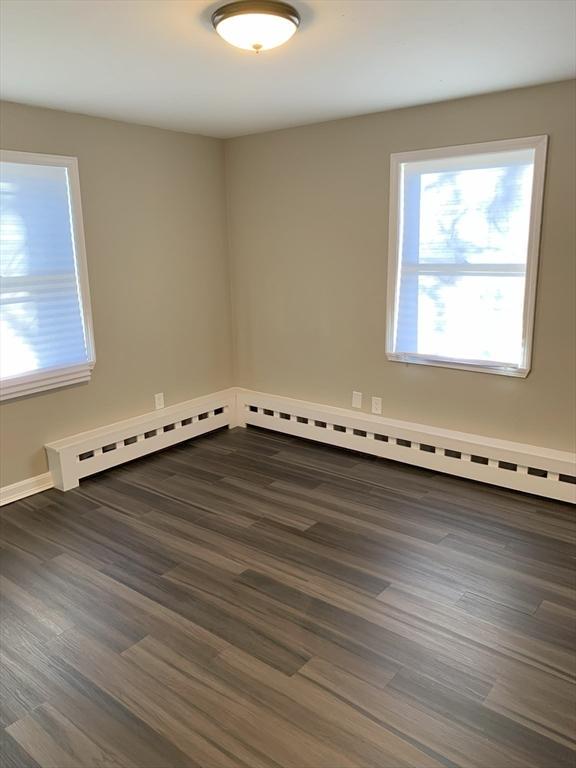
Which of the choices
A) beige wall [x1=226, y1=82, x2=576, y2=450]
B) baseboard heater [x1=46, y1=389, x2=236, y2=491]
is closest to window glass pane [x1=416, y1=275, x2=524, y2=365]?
beige wall [x1=226, y1=82, x2=576, y2=450]

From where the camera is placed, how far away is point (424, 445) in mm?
3887

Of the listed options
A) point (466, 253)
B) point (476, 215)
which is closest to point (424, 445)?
point (466, 253)

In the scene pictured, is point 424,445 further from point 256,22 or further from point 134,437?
point 256,22

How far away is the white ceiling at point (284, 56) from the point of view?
2061 millimetres

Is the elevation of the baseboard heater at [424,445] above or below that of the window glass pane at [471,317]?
below

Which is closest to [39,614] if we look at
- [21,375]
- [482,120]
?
[21,375]

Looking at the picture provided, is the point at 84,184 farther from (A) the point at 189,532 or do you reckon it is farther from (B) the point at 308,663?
(B) the point at 308,663

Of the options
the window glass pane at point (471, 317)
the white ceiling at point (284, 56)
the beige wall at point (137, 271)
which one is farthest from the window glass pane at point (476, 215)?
the beige wall at point (137, 271)

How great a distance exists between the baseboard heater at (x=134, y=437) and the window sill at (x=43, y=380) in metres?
0.39

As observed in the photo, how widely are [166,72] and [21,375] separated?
1948mm

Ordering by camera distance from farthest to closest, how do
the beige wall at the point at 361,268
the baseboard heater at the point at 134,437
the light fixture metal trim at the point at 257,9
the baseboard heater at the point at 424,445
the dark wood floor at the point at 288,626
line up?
the baseboard heater at the point at 134,437, the baseboard heater at the point at 424,445, the beige wall at the point at 361,268, the light fixture metal trim at the point at 257,9, the dark wood floor at the point at 288,626

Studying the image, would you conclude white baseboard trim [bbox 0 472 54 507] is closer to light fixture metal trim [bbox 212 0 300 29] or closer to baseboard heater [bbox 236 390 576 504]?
baseboard heater [bbox 236 390 576 504]

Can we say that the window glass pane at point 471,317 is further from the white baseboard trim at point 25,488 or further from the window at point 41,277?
the white baseboard trim at point 25,488

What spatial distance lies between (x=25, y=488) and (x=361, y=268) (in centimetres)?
271
